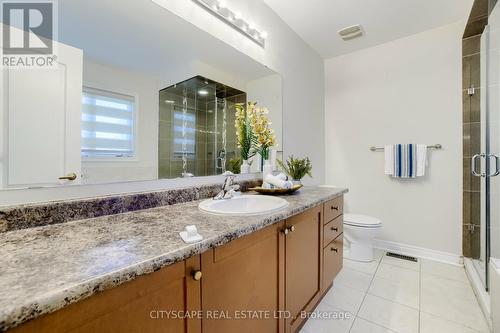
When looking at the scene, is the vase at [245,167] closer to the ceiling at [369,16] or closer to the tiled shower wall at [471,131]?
the ceiling at [369,16]

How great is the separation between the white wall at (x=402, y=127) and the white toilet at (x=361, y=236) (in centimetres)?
46

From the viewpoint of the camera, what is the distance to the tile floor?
135 centimetres

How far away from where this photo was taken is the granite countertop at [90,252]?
0.39 m

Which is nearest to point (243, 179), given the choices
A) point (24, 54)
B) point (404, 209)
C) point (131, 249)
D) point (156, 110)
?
point (156, 110)

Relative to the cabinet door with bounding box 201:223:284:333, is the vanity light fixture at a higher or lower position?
higher

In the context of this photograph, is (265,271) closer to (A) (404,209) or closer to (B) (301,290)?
(B) (301,290)

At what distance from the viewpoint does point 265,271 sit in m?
0.95

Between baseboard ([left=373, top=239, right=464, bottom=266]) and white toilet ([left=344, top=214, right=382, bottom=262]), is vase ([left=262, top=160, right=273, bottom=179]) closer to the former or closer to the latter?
white toilet ([left=344, top=214, right=382, bottom=262])

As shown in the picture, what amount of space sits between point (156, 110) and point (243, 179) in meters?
0.81

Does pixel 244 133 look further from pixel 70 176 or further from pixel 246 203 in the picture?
pixel 70 176

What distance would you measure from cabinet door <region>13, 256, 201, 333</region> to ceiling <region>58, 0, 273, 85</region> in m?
0.91

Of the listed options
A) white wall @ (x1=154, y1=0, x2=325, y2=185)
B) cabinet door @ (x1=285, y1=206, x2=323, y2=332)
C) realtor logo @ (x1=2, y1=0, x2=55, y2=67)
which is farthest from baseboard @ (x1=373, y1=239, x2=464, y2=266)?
realtor logo @ (x1=2, y1=0, x2=55, y2=67)

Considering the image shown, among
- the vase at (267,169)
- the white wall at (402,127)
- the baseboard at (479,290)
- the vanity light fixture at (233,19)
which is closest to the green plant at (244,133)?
the vase at (267,169)

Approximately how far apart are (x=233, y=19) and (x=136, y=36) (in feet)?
2.43
